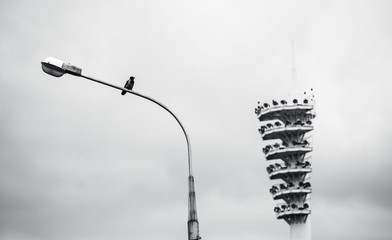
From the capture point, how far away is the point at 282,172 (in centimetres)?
14262

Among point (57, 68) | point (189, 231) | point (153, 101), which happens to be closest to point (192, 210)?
point (189, 231)

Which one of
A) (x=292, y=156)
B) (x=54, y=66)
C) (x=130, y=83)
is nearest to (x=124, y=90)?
(x=130, y=83)

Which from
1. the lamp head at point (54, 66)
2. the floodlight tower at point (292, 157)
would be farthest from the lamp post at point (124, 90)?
the floodlight tower at point (292, 157)

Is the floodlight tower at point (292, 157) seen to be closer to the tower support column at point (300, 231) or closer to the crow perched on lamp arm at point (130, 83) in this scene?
the tower support column at point (300, 231)

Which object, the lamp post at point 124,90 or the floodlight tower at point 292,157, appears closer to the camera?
the lamp post at point 124,90

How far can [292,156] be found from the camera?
5664 inches

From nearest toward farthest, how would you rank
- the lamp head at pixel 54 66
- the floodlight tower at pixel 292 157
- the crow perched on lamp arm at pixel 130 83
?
the lamp head at pixel 54 66 → the crow perched on lamp arm at pixel 130 83 → the floodlight tower at pixel 292 157

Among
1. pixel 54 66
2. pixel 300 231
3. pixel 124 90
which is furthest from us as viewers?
pixel 300 231

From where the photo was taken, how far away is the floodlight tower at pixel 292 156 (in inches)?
5595

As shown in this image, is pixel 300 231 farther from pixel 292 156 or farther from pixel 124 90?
pixel 124 90

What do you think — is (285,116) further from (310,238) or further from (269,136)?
(310,238)

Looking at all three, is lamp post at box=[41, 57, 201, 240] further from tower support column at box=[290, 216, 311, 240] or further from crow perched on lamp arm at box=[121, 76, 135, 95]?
tower support column at box=[290, 216, 311, 240]

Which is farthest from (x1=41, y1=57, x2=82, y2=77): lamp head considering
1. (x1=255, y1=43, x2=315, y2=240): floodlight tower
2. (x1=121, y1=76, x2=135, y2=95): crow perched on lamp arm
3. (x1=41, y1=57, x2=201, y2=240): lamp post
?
(x1=255, y1=43, x2=315, y2=240): floodlight tower

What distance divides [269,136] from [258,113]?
478 centimetres
